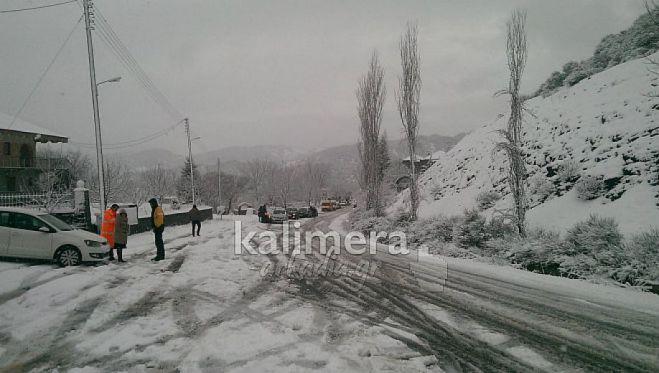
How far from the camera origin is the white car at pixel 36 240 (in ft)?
35.8

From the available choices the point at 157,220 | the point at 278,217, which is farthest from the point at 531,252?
the point at 278,217

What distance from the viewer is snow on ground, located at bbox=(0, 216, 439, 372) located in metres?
4.73

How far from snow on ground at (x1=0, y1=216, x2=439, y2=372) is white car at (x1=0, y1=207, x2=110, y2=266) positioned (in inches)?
32.6

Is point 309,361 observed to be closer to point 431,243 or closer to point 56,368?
point 56,368

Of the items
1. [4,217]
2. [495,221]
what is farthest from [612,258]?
[4,217]

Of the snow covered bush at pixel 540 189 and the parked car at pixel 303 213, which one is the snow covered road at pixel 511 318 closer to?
the snow covered bush at pixel 540 189

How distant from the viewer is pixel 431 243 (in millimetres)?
16297

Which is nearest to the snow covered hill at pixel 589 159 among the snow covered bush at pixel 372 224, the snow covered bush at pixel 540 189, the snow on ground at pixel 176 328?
the snow covered bush at pixel 540 189

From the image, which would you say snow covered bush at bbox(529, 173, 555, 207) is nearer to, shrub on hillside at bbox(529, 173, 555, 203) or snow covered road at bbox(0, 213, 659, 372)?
shrub on hillside at bbox(529, 173, 555, 203)

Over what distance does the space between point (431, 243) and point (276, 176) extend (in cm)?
9167

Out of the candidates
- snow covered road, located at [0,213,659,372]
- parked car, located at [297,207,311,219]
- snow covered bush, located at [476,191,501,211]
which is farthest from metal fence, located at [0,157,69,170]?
snow covered bush, located at [476,191,501,211]

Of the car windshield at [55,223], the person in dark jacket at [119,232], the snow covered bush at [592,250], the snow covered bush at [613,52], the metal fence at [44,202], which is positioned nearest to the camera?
the snow covered bush at [592,250]

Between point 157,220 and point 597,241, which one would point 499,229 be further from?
point 157,220

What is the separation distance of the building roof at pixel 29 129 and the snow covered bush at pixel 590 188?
38.8m
